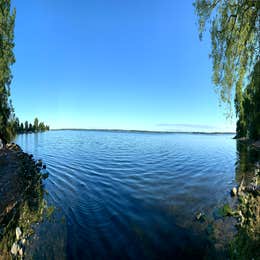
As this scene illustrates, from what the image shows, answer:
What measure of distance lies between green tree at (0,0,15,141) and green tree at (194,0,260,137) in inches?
Result: 598

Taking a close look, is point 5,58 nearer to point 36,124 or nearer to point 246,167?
point 246,167

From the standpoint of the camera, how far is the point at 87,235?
6199 mm

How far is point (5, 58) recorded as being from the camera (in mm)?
15180

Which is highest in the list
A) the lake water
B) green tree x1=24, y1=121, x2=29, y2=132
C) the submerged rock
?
green tree x1=24, y1=121, x2=29, y2=132

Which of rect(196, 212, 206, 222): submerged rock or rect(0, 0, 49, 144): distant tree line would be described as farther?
rect(0, 0, 49, 144): distant tree line

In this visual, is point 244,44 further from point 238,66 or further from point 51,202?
point 51,202

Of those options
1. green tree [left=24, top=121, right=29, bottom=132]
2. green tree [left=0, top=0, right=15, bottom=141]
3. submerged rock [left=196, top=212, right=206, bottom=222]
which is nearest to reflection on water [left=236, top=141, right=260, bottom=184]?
submerged rock [left=196, top=212, right=206, bottom=222]

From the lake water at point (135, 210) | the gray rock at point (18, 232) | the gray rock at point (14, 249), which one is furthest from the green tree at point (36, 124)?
the gray rock at point (14, 249)

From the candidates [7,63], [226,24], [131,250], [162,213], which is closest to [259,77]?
[226,24]

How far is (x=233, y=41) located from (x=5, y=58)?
17952 mm

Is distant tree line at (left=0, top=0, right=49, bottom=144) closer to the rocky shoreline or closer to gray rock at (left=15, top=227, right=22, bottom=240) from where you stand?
the rocky shoreline

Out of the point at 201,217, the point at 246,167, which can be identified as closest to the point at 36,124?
the point at 246,167

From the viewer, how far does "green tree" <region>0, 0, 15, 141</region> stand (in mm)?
13770

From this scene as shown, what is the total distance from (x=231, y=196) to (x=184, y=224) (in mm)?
4413
